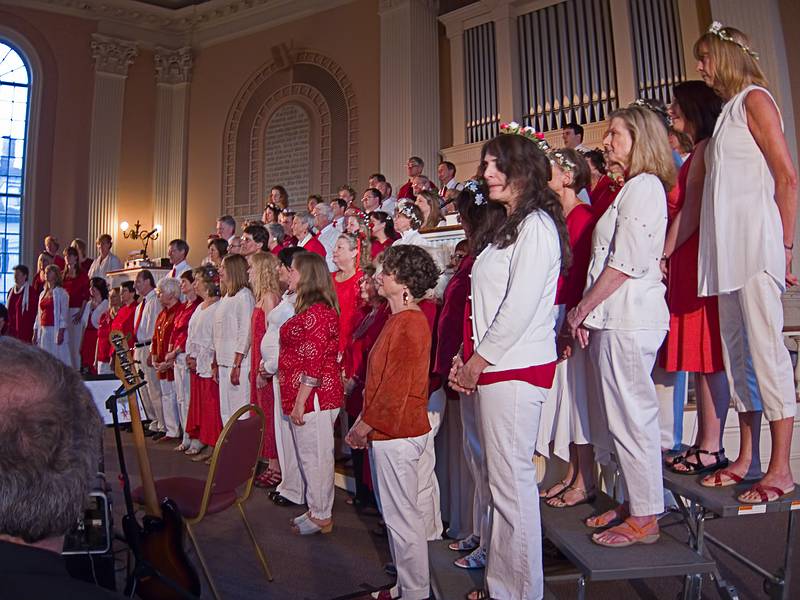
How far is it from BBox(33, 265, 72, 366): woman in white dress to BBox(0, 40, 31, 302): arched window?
413 centimetres

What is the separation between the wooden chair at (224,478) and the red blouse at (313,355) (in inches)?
23.6

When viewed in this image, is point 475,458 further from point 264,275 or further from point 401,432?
point 264,275

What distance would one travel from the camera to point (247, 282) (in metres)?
5.62

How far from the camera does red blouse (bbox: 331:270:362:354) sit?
4688 mm

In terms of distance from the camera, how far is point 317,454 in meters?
3.64

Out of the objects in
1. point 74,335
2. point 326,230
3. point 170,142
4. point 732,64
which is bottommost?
point 74,335

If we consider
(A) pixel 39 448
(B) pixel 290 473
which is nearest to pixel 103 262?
(B) pixel 290 473

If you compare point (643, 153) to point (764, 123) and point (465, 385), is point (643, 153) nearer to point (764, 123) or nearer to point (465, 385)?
point (764, 123)

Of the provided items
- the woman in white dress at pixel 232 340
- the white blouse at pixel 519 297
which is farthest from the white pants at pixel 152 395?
the white blouse at pixel 519 297

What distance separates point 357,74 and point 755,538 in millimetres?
9938

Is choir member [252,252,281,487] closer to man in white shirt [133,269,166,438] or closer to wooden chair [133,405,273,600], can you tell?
wooden chair [133,405,273,600]

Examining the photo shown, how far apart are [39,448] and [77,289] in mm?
10148

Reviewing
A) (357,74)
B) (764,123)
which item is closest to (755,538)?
(764,123)

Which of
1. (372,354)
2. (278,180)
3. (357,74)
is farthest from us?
(278,180)
